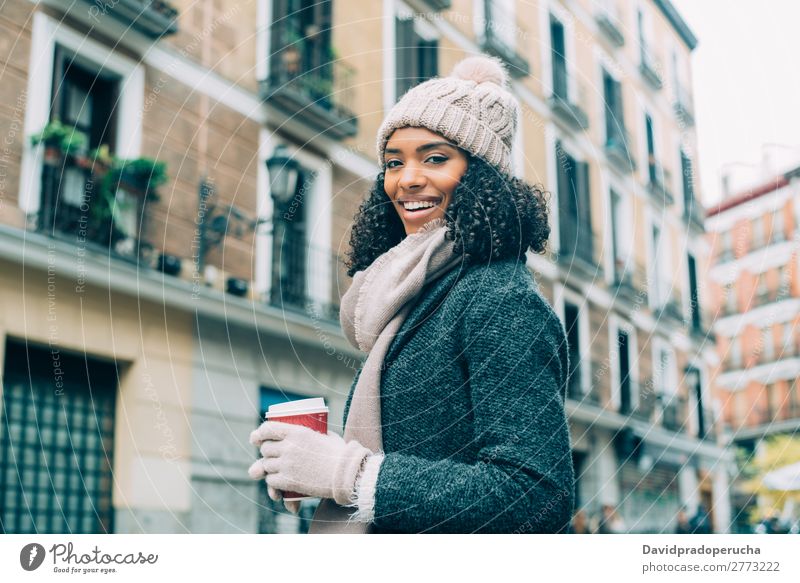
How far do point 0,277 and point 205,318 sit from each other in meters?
1.09

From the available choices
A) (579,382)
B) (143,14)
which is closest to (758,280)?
(143,14)

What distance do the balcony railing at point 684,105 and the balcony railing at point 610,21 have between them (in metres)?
0.24

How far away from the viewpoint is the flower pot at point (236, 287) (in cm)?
457

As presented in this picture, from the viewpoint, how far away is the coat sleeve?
3.33 feet

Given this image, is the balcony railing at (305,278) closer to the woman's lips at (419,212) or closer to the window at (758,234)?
the window at (758,234)

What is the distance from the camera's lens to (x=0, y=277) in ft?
12.4

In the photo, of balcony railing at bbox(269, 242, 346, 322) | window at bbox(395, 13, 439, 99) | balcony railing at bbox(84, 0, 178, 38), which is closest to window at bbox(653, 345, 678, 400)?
balcony railing at bbox(269, 242, 346, 322)

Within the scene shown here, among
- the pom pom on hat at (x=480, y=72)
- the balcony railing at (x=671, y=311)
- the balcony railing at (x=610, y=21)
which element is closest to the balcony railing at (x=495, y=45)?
the balcony railing at (x=610, y=21)

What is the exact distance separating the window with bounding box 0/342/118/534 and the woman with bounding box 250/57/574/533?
2791 millimetres

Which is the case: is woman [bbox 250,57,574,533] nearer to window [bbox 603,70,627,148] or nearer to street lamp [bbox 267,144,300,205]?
street lamp [bbox 267,144,300,205]
